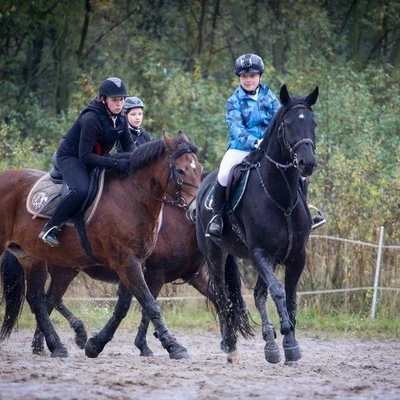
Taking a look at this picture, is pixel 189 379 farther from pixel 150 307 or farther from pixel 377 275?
pixel 377 275

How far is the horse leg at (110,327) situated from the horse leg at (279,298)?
1.60 m

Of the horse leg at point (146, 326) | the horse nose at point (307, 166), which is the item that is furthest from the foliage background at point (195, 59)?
the horse nose at point (307, 166)

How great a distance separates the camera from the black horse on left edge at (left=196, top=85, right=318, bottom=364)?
9.74 meters

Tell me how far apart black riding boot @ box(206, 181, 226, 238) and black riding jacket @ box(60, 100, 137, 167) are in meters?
1.12

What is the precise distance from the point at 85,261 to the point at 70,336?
11.0 ft

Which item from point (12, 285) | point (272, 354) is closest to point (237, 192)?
point (272, 354)

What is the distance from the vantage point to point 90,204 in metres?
10.9

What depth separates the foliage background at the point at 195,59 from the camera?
2291 centimetres

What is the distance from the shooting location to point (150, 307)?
1041 cm

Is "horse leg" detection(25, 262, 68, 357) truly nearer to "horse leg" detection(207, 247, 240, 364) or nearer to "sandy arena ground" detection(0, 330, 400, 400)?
"sandy arena ground" detection(0, 330, 400, 400)

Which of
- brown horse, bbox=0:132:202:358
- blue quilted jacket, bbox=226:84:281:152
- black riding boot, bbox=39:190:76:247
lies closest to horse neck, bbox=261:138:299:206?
blue quilted jacket, bbox=226:84:281:152

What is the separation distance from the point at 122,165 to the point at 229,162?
3.61ft

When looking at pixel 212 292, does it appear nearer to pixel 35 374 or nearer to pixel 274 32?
pixel 35 374

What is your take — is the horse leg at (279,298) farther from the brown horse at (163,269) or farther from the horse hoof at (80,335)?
the horse hoof at (80,335)
